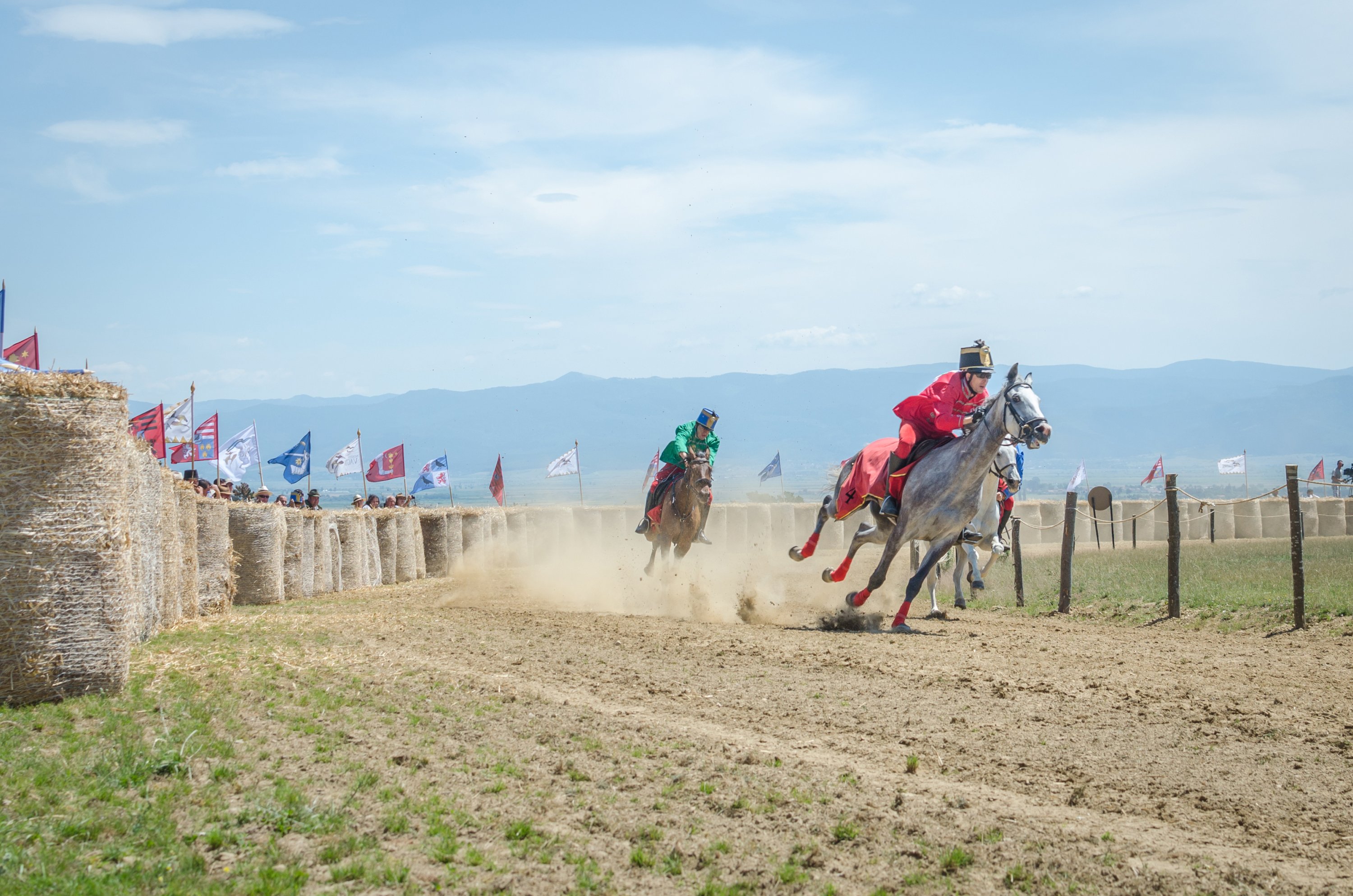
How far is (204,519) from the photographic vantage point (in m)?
16.2

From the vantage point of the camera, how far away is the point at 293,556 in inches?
772

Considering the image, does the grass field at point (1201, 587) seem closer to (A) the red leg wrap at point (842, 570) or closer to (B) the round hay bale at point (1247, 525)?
(A) the red leg wrap at point (842, 570)

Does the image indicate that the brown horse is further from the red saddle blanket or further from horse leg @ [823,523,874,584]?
horse leg @ [823,523,874,584]

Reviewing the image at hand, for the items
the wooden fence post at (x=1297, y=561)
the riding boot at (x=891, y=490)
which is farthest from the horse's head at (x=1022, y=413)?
the wooden fence post at (x=1297, y=561)

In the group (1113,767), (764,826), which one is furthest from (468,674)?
(1113,767)

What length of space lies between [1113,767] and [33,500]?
27.9 ft

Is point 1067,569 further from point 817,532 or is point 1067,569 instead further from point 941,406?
point 941,406

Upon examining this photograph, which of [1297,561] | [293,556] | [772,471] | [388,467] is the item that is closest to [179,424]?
[293,556]

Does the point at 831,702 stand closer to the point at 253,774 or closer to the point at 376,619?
the point at 253,774

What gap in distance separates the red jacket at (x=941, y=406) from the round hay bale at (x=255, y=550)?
10977 millimetres

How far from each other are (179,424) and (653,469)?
37.3 feet

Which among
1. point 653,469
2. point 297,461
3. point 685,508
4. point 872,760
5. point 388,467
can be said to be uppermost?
point 297,461

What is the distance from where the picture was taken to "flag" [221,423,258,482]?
26516mm

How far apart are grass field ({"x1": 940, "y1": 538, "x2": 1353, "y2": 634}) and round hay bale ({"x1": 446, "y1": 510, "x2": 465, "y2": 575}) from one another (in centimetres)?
1323
